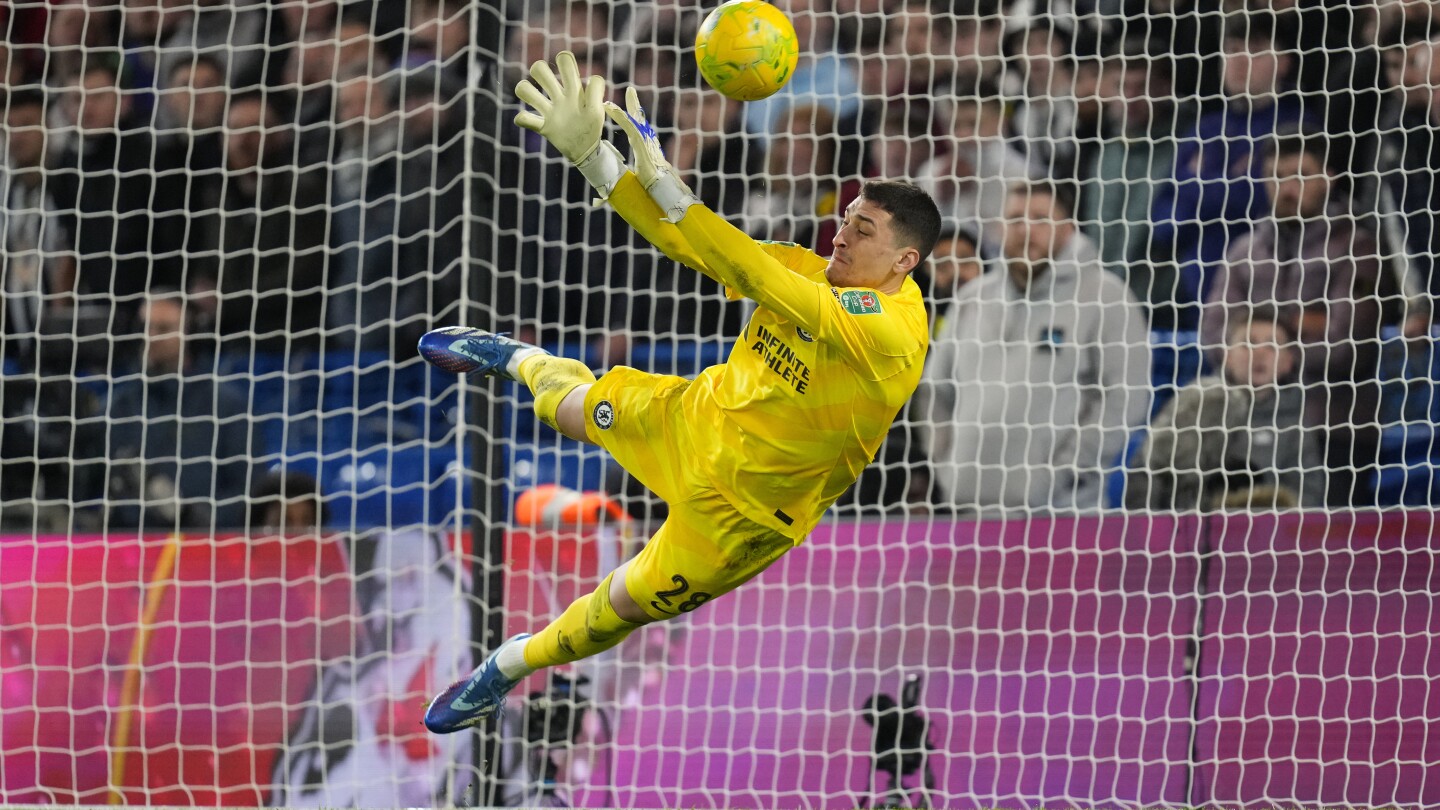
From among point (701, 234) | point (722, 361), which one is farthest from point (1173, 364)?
point (701, 234)

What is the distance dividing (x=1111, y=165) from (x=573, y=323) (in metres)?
2.51

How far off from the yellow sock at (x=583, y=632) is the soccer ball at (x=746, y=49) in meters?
1.61

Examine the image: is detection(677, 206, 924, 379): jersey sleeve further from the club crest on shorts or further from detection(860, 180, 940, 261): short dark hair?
the club crest on shorts

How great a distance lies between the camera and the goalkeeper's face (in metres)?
4.77

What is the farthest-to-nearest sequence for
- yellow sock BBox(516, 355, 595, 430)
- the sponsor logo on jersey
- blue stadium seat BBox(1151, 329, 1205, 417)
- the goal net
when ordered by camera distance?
blue stadium seat BBox(1151, 329, 1205, 417)
the goal net
yellow sock BBox(516, 355, 595, 430)
the sponsor logo on jersey

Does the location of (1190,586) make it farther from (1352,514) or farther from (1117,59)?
(1117,59)

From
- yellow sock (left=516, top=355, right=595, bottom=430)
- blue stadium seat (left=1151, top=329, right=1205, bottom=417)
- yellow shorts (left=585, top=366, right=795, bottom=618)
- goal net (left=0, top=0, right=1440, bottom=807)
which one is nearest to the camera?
yellow shorts (left=585, top=366, right=795, bottom=618)

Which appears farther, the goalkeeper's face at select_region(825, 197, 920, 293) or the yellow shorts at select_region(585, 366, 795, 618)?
the yellow shorts at select_region(585, 366, 795, 618)

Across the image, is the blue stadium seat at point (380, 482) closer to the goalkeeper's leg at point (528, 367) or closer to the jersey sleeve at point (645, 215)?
the goalkeeper's leg at point (528, 367)

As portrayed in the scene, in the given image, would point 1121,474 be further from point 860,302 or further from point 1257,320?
point 860,302

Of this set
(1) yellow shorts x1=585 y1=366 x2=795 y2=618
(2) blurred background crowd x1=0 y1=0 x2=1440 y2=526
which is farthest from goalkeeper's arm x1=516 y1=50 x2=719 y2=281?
(2) blurred background crowd x1=0 y1=0 x2=1440 y2=526

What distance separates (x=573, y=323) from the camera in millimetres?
7859

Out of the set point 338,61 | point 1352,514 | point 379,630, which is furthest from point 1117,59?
point 379,630

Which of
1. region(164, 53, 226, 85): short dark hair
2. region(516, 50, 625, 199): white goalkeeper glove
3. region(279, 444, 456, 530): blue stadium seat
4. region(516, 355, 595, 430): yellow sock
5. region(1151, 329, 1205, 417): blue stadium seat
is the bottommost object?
region(279, 444, 456, 530): blue stadium seat
